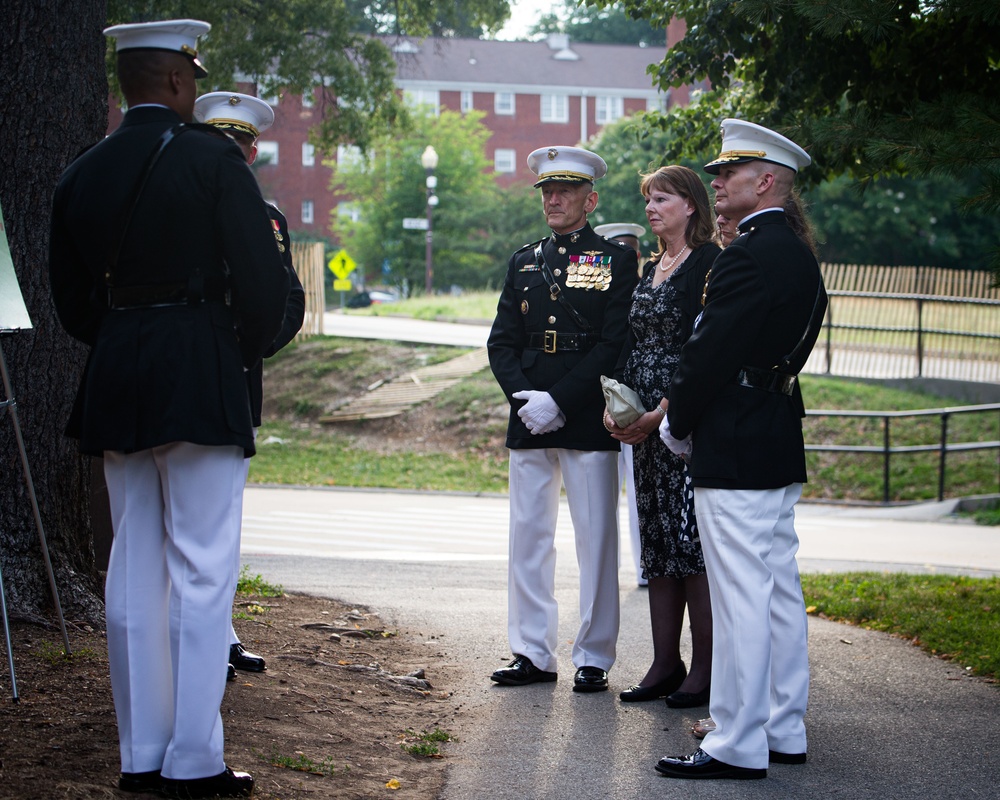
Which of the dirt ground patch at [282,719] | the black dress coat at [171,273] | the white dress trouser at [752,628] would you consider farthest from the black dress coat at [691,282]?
the black dress coat at [171,273]

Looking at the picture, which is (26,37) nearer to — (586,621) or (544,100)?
(586,621)

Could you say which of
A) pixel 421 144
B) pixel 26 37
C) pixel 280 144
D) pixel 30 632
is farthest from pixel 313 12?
pixel 280 144

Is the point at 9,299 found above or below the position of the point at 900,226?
below

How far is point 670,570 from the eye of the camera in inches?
224

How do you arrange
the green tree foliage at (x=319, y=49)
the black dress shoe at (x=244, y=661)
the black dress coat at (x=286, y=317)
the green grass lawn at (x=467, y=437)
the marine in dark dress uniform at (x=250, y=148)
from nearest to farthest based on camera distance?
the black dress coat at (x=286, y=317) < the marine in dark dress uniform at (x=250, y=148) < the black dress shoe at (x=244, y=661) < the green grass lawn at (x=467, y=437) < the green tree foliage at (x=319, y=49)

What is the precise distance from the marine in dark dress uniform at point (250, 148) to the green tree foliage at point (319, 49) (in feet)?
40.2

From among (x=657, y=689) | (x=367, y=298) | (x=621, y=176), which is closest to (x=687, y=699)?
(x=657, y=689)

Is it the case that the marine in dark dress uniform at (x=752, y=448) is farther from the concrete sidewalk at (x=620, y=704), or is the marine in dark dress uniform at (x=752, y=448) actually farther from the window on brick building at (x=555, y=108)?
the window on brick building at (x=555, y=108)

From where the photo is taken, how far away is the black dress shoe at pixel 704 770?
453 cm

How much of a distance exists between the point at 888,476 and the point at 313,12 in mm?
11472

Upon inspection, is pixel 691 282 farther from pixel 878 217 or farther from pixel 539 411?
pixel 878 217

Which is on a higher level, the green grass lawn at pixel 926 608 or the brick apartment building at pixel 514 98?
the brick apartment building at pixel 514 98

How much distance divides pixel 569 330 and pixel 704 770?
2.36 meters

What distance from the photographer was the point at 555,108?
76.4 m
